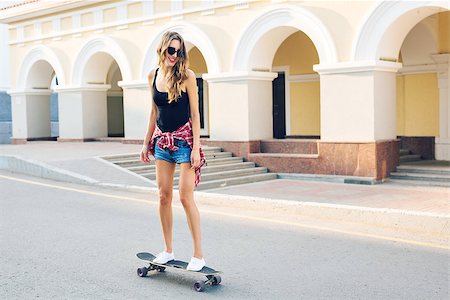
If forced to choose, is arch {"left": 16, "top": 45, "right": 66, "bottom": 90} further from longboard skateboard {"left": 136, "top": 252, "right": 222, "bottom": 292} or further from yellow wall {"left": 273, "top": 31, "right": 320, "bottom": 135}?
longboard skateboard {"left": 136, "top": 252, "right": 222, "bottom": 292}

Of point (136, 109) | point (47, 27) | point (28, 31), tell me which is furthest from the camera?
point (28, 31)

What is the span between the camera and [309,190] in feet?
41.4

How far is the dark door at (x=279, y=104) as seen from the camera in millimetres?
19344

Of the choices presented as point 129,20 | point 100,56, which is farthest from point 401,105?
point 100,56

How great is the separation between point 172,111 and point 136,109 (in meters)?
13.9

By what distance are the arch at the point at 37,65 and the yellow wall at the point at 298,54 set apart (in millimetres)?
7575

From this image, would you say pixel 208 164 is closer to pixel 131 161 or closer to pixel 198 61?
pixel 131 161

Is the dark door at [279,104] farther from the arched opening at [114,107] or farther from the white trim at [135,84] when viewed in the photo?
the arched opening at [114,107]

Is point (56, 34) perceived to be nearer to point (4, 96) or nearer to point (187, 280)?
point (4, 96)

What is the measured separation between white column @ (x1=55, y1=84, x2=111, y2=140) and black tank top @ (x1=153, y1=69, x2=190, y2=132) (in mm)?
16154

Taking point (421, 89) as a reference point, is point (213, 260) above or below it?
below

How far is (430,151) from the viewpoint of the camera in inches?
622

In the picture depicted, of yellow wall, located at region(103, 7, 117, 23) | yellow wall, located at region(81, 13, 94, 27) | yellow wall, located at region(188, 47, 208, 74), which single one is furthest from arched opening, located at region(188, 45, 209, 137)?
yellow wall, located at region(81, 13, 94, 27)

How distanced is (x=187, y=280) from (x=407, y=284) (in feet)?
6.20
